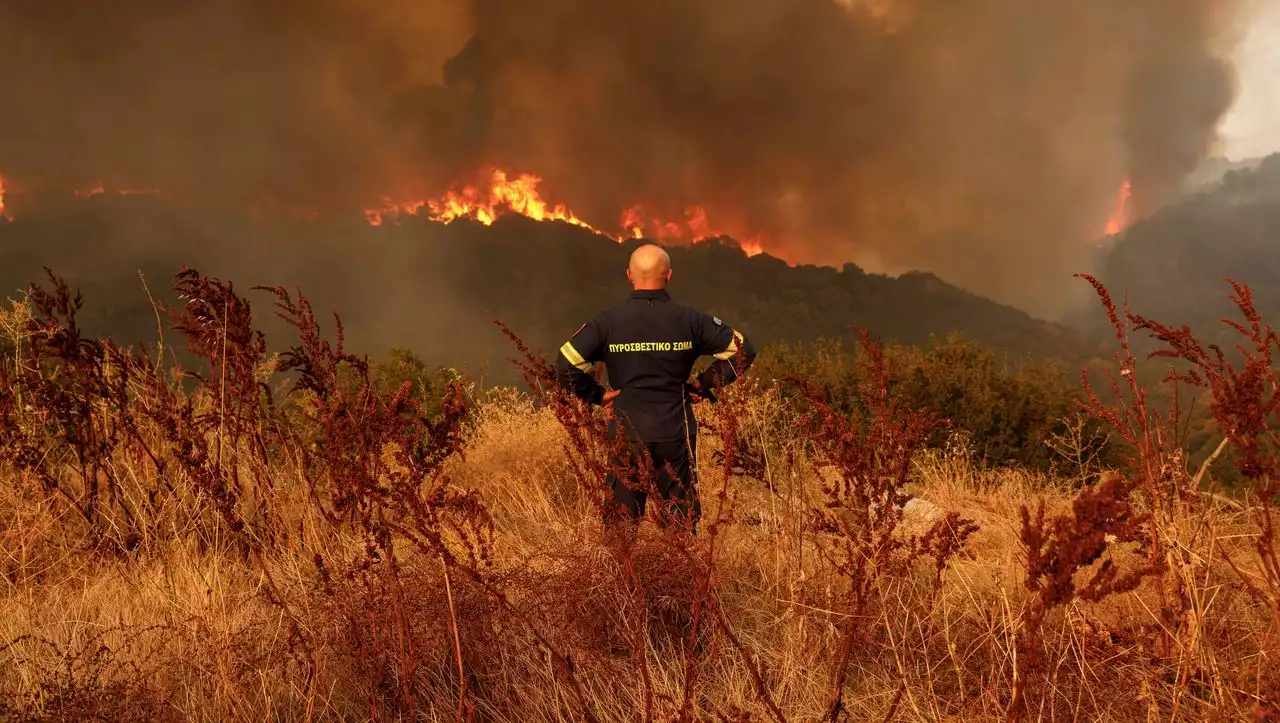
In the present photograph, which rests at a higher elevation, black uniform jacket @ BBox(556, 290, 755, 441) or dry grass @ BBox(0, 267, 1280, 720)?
black uniform jacket @ BBox(556, 290, 755, 441)

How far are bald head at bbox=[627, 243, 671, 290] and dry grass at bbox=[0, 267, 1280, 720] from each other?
1.44m

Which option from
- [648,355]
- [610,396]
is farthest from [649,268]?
[610,396]

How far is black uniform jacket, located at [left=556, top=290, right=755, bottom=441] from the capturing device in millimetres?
4441

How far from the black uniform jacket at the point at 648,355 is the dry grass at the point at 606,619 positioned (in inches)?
27.7

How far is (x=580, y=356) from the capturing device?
175 inches

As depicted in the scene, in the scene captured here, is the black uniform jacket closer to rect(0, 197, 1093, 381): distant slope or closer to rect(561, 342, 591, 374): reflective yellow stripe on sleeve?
rect(561, 342, 591, 374): reflective yellow stripe on sleeve

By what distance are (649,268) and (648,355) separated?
1.69ft

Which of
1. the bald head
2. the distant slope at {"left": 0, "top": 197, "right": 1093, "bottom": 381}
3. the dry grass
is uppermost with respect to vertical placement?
the distant slope at {"left": 0, "top": 197, "right": 1093, "bottom": 381}

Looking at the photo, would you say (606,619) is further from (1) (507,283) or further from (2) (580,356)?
(1) (507,283)

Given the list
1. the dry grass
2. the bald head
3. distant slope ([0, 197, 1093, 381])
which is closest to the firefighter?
the bald head

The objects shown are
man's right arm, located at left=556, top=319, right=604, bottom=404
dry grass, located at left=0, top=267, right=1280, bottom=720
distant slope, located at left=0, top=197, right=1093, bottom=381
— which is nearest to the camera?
dry grass, located at left=0, top=267, right=1280, bottom=720

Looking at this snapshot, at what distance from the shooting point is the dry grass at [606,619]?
239 centimetres

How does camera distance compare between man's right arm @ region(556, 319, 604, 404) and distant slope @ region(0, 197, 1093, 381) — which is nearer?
man's right arm @ region(556, 319, 604, 404)

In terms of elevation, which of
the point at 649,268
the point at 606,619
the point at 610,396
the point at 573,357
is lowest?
the point at 606,619
